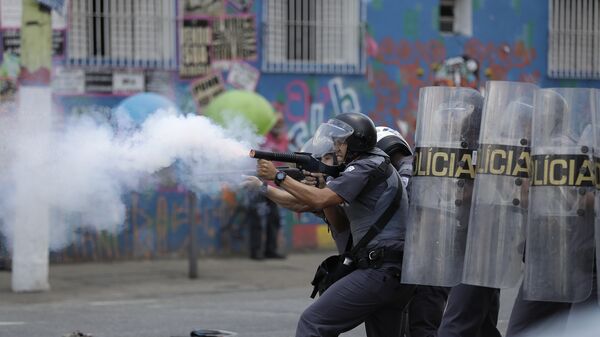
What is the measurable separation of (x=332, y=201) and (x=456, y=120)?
884mm

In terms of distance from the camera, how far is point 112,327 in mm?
10352

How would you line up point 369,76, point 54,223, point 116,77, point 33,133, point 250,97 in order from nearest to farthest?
point 33,133 → point 54,223 → point 250,97 → point 116,77 → point 369,76

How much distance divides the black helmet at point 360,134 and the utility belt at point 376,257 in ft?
2.10

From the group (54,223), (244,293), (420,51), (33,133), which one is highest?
(420,51)

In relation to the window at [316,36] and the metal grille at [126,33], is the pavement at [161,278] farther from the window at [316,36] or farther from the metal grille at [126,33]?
the window at [316,36]

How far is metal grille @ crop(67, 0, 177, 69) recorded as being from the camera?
15.4 m

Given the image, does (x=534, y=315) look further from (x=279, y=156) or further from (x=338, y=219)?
(x=279, y=156)

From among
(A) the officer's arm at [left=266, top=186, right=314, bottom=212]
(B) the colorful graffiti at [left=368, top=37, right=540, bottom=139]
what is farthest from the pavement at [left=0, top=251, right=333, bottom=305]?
(A) the officer's arm at [left=266, top=186, right=314, bottom=212]

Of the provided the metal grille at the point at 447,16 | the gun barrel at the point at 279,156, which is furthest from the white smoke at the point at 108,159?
the metal grille at the point at 447,16

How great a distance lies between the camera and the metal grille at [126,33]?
1539cm

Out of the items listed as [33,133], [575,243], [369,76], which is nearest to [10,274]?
[33,133]

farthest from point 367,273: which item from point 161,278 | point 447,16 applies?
point 447,16

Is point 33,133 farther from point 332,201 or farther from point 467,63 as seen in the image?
point 467,63

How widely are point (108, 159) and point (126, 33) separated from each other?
782 centimetres
